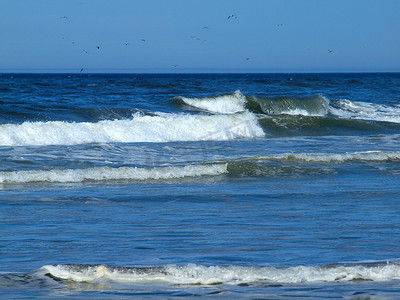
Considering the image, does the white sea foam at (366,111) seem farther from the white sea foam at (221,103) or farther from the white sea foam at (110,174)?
the white sea foam at (110,174)

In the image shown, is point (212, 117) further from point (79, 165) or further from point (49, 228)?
point (49, 228)

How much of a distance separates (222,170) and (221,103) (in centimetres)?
1745

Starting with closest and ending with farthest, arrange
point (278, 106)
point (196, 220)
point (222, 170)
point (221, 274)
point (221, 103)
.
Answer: point (221, 274), point (196, 220), point (222, 170), point (278, 106), point (221, 103)

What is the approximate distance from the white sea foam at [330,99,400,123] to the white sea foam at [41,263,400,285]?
20229mm

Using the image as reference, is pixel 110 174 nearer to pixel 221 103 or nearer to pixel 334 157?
pixel 334 157

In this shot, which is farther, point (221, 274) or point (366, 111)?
point (366, 111)

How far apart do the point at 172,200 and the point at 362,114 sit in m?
20.2

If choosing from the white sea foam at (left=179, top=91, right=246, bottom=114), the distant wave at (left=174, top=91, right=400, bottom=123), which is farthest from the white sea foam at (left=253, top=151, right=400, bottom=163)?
the white sea foam at (left=179, top=91, right=246, bottom=114)

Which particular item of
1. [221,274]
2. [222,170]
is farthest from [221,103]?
[221,274]

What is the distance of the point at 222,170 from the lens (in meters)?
9.88

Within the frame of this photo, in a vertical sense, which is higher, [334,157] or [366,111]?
[366,111]

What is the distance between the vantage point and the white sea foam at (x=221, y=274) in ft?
13.1

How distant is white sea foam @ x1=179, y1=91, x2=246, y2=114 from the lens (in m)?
26.4

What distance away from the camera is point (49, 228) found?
5.63 metres
